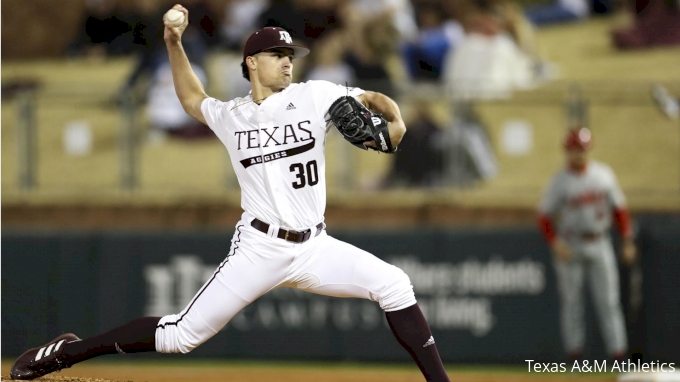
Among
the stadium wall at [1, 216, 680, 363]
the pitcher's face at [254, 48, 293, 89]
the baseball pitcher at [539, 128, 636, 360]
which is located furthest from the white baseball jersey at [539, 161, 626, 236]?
the pitcher's face at [254, 48, 293, 89]

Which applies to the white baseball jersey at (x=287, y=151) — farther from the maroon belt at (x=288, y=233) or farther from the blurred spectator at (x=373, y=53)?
the blurred spectator at (x=373, y=53)

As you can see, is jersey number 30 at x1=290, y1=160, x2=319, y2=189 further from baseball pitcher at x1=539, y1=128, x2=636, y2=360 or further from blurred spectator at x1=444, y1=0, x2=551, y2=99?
blurred spectator at x1=444, y1=0, x2=551, y2=99

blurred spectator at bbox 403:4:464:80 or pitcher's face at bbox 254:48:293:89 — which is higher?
blurred spectator at bbox 403:4:464:80

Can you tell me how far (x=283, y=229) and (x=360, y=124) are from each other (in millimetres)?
700

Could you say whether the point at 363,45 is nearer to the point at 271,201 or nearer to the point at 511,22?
the point at 511,22

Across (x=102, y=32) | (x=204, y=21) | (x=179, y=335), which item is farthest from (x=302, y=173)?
(x=102, y=32)

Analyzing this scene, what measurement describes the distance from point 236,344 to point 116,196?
2.42 metres

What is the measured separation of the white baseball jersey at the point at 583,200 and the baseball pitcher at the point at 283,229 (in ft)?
15.9

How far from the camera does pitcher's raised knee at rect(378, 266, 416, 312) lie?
522 centimetres

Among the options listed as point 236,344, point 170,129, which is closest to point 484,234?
point 236,344

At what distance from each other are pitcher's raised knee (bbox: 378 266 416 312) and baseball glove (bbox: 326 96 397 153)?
0.67m

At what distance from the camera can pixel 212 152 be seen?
471 inches

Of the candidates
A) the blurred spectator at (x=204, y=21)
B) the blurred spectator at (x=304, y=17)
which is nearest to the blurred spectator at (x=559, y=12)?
the blurred spectator at (x=304, y=17)

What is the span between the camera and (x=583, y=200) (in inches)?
383
